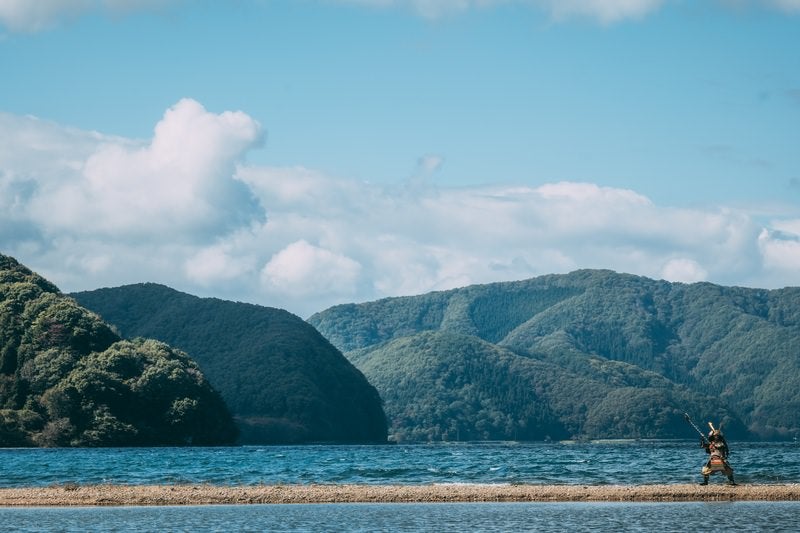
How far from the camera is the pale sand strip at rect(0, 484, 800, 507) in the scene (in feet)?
196

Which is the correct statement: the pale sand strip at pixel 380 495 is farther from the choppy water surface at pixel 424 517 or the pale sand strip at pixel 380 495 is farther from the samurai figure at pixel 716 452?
the choppy water surface at pixel 424 517

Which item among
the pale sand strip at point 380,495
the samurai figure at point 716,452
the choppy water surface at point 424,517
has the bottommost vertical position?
the choppy water surface at point 424,517

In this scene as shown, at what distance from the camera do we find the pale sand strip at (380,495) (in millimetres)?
59688

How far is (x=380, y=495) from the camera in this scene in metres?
61.7

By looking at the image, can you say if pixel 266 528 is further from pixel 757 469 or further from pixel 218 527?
pixel 757 469

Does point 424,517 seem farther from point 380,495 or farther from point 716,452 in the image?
point 716,452

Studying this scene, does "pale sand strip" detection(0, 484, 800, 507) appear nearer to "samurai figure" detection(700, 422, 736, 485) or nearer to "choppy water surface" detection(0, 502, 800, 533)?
"samurai figure" detection(700, 422, 736, 485)

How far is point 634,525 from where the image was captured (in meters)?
46.3

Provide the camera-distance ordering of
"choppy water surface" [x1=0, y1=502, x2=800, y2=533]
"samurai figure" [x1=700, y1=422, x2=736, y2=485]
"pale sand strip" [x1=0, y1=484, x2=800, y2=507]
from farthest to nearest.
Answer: "samurai figure" [x1=700, y1=422, x2=736, y2=485] → "pale sand strip" [x1=0, y1=484, x2=800, y2=507] → "choppy water surface" [x1=0, y1=502, x2=800, y2=533]

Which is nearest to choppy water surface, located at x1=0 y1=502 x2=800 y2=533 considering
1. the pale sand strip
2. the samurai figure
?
the pale sand strip

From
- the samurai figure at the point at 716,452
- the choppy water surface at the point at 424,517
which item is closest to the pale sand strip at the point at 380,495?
the samurai figure at the point at 716,452

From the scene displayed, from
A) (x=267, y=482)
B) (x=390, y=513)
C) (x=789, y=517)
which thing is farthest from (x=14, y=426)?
(x=789, y=517)

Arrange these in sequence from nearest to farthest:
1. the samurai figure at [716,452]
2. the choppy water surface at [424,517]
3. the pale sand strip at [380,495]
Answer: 1. the choppy water surface at [424,517]
2. the pale sand strip at [380,495]
3. the samurai figure at [716,452]

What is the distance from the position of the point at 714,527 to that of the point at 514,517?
9.25 m
